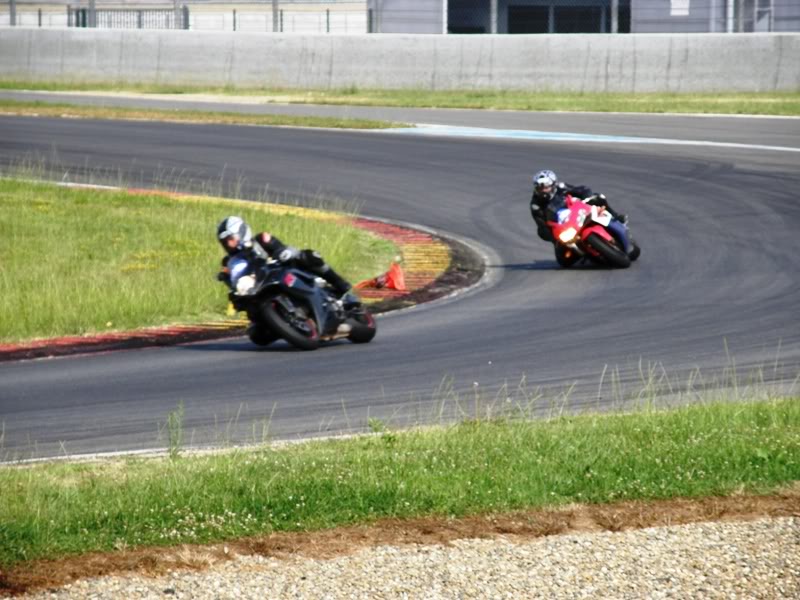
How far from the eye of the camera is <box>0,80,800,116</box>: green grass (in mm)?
30172

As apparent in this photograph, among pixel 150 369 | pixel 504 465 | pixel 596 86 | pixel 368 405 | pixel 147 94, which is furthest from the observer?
pixel 147 94

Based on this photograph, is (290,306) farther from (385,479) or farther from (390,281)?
(385,479)

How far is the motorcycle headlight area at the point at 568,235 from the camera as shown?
15648mm

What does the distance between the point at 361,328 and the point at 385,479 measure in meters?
5.02

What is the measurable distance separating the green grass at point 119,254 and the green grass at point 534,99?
12340mm

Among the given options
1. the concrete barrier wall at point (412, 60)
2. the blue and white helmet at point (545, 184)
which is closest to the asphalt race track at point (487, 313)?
the blue and white helmet at point (545, 184)

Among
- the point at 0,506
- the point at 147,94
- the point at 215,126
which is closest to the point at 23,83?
the point at 147,94

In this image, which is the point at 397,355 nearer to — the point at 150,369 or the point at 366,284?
the point at 150,369

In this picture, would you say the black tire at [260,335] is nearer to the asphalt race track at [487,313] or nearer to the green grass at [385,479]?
the asphalt race track at [487,313]

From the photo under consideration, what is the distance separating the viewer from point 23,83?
123 ft

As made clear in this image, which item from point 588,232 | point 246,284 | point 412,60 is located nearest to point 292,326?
point 246,284

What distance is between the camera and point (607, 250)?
15750 mm

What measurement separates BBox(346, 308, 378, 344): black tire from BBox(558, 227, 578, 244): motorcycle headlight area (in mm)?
3925

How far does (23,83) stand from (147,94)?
3837mm
